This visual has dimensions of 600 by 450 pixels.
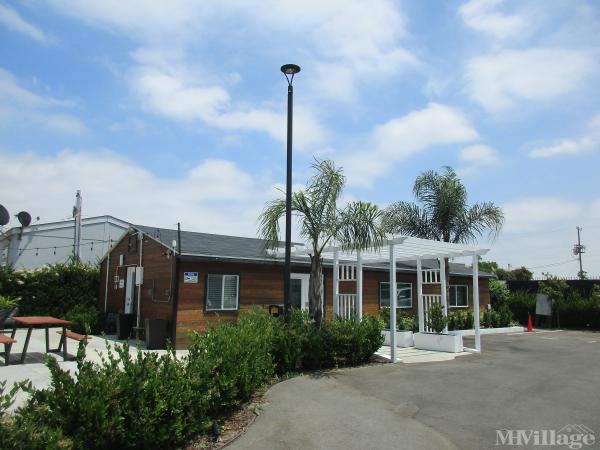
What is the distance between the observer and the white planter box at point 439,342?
1295cm

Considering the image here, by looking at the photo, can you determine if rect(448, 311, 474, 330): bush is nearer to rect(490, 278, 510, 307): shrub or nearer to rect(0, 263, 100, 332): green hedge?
rect(490, 278, 510, 307): shrub

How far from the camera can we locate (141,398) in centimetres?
500

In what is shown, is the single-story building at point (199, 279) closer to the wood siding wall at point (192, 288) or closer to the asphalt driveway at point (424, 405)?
the wood siding wall at point (192, 288)

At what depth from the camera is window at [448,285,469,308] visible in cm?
2247

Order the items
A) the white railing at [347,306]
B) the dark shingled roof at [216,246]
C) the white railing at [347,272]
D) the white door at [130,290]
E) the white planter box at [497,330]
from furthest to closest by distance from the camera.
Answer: the white planter box at [497,330] < the white door at [130,290] < the white railing at [347,272] < the dark shingled roof at [216,246] < the white railing at [347,306]

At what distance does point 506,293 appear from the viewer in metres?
25.7

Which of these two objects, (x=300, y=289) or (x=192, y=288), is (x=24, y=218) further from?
(x=300, y=289)

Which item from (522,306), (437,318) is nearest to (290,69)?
(437,318)

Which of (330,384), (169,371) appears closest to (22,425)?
(169,371)

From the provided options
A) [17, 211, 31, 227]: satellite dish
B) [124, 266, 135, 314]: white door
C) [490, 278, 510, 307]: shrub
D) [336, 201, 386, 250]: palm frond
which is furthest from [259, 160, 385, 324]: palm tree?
[17, 211, 31, 227]: satellite dish

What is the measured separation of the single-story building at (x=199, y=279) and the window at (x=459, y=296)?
480 centimetres

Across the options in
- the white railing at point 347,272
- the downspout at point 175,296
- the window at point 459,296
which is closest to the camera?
the downspout at point 175,296

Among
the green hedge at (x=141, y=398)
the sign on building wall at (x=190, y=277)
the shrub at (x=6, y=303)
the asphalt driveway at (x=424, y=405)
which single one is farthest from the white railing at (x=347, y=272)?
the shrub at (x=6, y=303)

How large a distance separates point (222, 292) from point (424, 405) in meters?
8.14
